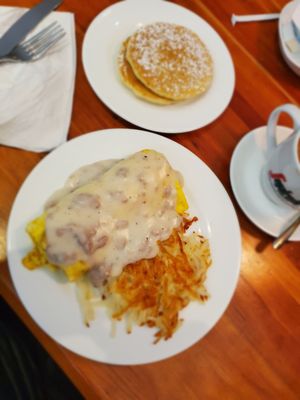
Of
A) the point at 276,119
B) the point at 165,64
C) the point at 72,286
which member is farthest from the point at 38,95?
the point at 276,119

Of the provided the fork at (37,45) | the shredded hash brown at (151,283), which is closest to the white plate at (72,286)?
the shredded hash brown at (151,283)

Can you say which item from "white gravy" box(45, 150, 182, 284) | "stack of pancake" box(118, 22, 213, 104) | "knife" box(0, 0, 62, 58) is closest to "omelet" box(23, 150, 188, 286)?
"white gravy" box(45, 150, 182, 284)

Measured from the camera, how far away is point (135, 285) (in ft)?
2.74

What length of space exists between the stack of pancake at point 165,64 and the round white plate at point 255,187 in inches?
7.9

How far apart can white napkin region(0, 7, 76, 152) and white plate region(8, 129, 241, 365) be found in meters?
0.08

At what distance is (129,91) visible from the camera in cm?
103

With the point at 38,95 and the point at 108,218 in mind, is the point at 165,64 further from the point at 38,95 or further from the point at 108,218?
the point at 108,218

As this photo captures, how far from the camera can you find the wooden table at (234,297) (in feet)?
2.68

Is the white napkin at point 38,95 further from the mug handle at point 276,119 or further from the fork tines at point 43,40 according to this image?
the mug handle at point 276,119

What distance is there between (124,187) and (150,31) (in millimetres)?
522

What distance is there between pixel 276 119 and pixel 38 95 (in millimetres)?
594

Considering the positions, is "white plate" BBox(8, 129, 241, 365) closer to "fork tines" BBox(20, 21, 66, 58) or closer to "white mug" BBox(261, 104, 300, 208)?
"white mug" BBox(261, 104, 300, 208)

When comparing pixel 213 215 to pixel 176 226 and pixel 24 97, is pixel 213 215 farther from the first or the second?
pixel 24 97

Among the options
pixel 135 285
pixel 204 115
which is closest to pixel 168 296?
pixel 135 285
